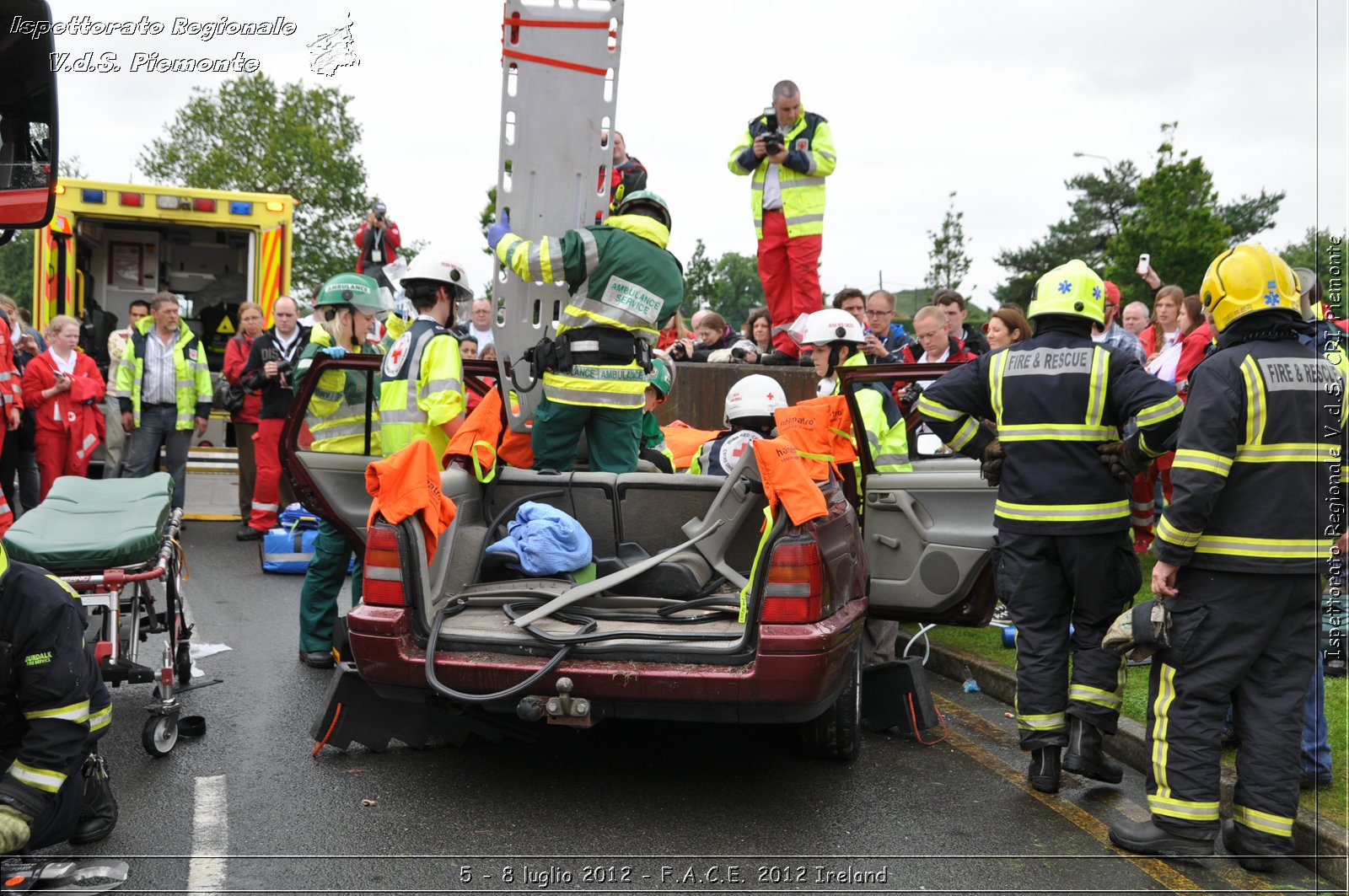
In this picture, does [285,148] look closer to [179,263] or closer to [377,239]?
[179,263]

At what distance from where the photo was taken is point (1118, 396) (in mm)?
4727

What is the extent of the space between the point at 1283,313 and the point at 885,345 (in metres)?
5.48

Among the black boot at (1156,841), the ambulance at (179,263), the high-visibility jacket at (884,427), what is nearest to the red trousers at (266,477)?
the ambulance at (179,263)

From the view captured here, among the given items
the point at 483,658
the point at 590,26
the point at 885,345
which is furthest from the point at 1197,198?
the point at 483,658

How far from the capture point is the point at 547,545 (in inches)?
205

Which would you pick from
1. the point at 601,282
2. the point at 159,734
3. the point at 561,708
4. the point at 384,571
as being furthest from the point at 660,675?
the point at 601,282

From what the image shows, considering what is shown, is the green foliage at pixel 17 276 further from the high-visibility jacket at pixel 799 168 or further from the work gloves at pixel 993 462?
the work gloves at pixel 993 462

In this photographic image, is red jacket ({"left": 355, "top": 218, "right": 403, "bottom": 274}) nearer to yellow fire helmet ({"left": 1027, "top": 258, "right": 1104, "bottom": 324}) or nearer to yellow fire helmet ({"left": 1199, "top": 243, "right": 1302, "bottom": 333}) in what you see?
yellow fire helmet ({"left": 1027, "top": 258, "right": 1104, "bottom": 324})

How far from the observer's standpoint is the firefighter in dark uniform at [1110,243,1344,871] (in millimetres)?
4137

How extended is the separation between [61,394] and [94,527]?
251 inches

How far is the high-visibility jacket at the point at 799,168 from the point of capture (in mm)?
10180

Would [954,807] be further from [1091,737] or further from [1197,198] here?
[1197,198]

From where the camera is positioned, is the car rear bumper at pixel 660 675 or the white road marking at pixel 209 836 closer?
the white road marking at pixel 209 836

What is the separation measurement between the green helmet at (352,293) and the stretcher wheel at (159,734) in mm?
2891
